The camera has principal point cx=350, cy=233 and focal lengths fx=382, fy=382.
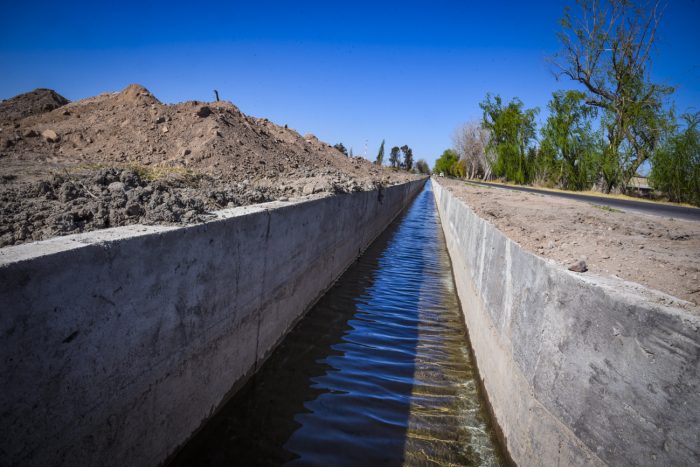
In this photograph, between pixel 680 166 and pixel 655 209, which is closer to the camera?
pixel 655 209

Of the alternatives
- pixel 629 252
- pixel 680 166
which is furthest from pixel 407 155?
pixel 629 252

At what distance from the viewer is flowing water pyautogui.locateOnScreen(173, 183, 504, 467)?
315 centimetres

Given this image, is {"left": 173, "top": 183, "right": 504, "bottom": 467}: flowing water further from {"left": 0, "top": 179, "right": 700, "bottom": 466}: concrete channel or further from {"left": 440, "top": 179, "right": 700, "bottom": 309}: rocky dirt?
{"left": 440, "top": 179, "right": 700, "bottom": 309}: rocky dirt

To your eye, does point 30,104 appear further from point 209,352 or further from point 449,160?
point 449,160

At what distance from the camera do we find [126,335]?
216 centimetres

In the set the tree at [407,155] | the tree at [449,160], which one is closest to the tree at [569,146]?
the tree at [449,160]

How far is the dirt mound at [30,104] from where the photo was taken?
14805mm

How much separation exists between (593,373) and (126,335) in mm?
2731

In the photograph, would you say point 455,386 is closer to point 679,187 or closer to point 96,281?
point 96,281

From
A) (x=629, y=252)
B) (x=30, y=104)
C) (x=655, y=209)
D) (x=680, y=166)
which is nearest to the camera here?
(x=629, y=252)

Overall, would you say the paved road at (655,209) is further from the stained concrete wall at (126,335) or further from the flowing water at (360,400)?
the stained concrete wall at (126,335)

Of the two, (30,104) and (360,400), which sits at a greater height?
(30,104)

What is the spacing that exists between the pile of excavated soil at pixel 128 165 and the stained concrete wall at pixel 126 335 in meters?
0.51

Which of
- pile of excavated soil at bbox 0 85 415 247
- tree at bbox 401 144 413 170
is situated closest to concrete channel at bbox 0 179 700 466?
pile of excavated soil at bbox 0 85 415 247
